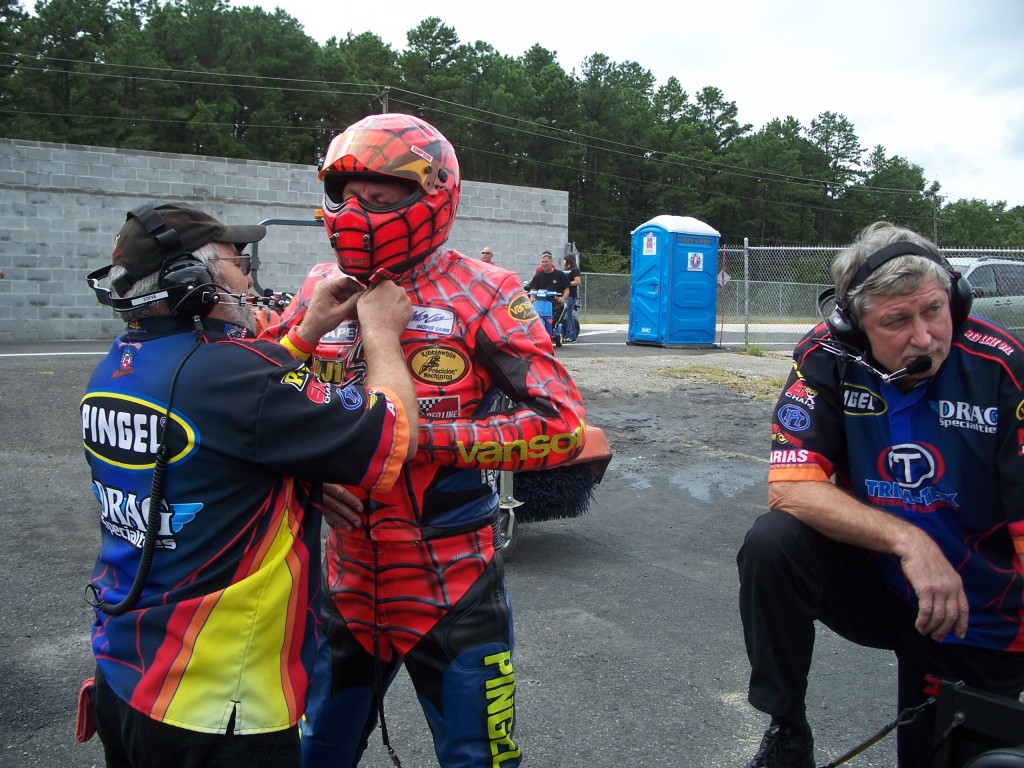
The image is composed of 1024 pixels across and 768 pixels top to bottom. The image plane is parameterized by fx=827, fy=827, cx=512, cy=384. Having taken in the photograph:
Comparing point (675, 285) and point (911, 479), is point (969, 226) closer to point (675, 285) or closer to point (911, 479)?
point (675, 285)

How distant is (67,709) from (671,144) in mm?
64786

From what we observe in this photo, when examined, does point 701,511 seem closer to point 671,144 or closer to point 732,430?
point 732,430

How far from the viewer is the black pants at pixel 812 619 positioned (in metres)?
2.23

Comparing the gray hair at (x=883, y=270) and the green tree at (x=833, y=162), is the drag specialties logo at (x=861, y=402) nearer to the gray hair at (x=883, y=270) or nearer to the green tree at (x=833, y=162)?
the gray hair at (x=883, y=270)

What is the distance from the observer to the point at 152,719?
5.25ft

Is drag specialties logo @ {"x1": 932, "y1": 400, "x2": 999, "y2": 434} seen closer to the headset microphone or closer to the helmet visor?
the headset microphone

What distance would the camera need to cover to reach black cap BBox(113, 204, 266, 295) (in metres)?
1.67

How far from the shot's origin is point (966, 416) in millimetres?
2117

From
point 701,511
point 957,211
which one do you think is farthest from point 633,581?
point 957,211

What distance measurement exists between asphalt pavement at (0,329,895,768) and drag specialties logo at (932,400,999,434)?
1433 mm

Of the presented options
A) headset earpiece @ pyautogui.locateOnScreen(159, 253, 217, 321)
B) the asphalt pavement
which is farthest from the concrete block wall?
headset earpiece @ pyautogui.locateOnScreen(159, 253, 217, 321)

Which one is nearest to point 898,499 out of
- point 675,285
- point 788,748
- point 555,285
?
point 788,748

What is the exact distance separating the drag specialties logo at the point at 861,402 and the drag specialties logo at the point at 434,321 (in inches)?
44.2

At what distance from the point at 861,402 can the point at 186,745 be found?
1.85 metres
